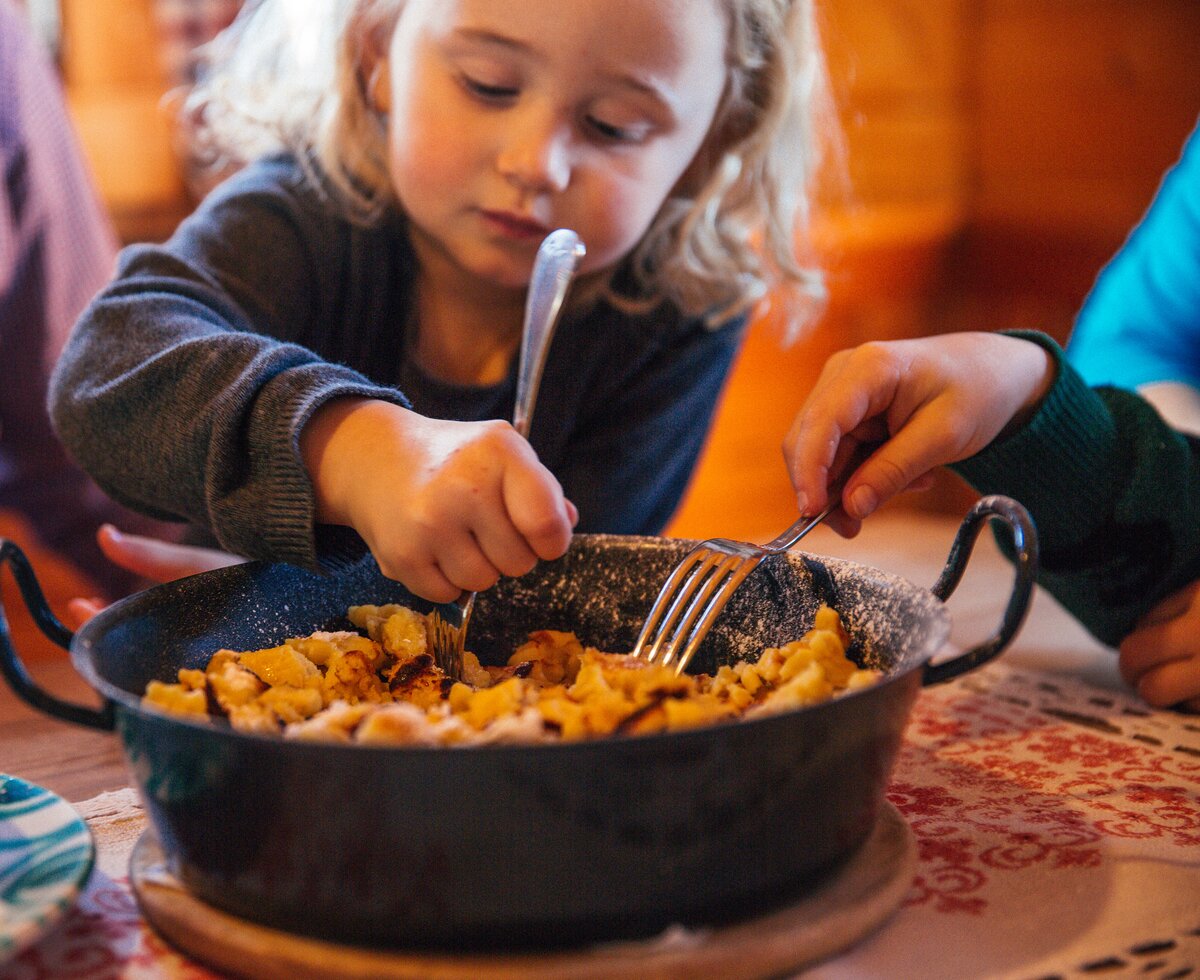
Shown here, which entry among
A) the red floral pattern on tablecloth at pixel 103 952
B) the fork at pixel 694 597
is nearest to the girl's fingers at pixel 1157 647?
the fork at pixel 694 597

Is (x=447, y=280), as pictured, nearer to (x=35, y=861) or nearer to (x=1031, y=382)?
(x=1031, y=382)

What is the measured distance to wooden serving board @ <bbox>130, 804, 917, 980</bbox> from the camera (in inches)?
17.1

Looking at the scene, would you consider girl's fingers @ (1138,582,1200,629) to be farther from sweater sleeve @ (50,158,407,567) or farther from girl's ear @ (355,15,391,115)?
girl's ear @ (355,15,391,115)

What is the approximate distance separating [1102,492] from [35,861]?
684 millimetres

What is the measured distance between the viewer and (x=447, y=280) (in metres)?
1.13

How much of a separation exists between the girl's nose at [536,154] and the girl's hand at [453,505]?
0.31m

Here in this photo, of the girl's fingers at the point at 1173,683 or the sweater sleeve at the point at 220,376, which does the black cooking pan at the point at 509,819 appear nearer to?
the sweater sleeve at the point at 220,376

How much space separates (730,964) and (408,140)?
2.31 ft

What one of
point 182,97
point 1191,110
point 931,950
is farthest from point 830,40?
point 931,950

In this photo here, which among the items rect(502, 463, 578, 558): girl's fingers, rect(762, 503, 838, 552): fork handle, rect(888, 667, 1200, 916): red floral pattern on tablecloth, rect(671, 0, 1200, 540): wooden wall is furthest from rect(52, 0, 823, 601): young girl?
rect(671, 0, 1200, 540): wooden wall

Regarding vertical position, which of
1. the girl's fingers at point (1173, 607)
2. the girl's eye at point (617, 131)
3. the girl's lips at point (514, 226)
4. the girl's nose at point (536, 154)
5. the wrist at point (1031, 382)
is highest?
the girl's eye at point (617, 131)

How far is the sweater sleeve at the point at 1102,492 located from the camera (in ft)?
2.69

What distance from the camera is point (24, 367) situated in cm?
162

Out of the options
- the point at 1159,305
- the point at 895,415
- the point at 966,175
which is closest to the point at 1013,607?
the point at 895,415
